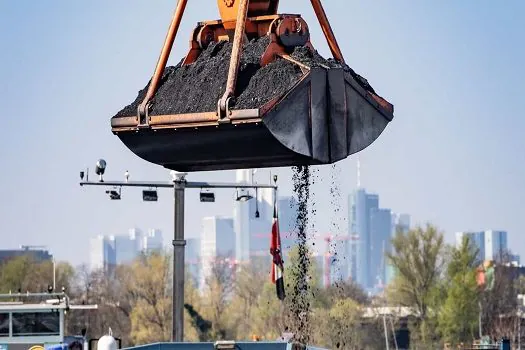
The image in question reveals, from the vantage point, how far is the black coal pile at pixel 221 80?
90.6ft

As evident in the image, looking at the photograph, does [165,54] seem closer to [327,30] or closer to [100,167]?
[327,30]

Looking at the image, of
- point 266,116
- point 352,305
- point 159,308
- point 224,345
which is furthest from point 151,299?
point 266,116

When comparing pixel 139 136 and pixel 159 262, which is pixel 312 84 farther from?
pixel 159 262

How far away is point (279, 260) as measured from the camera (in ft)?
150

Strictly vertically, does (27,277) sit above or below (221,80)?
below

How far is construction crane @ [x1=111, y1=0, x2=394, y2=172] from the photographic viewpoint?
2755 cm

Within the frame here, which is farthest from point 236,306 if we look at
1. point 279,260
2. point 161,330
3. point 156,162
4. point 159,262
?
point 156,162

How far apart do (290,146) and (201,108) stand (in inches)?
54.2

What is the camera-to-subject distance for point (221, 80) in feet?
93.5

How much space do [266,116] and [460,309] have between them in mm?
82588

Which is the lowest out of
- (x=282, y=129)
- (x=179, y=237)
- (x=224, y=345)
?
(x=224, y=345)

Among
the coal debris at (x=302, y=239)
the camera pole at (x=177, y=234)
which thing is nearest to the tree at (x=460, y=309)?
the camera pole at (x=177, y=234)

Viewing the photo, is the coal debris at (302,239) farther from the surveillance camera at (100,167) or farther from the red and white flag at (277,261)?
the surveillance camera at (100,167)

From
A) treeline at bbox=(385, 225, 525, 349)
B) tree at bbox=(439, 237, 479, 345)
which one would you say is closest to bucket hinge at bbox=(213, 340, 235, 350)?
treeline at bbox=(385, 225, 525, 349)
